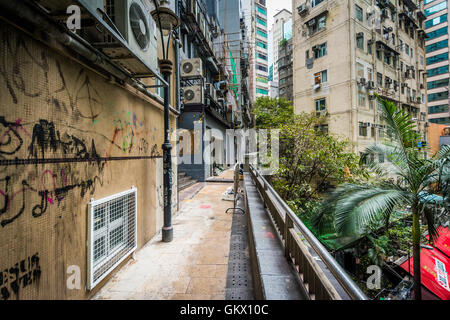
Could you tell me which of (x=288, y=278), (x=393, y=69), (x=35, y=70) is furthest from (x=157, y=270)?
(x=393, y=69)

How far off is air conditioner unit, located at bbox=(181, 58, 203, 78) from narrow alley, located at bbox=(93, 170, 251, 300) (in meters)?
8.90

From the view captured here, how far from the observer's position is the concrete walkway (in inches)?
123

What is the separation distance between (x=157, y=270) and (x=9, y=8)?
3840 millimetres

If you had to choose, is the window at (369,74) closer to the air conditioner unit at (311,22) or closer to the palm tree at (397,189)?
the air conditioner unit at (311,22)

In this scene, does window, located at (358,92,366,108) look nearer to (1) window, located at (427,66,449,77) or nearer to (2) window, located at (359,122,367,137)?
(2) window, located at (359,122,367,137)

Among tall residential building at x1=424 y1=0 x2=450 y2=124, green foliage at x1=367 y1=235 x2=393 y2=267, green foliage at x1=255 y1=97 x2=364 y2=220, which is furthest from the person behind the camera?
tall residential building at x1=424 y1=0 x2=450 y2=124

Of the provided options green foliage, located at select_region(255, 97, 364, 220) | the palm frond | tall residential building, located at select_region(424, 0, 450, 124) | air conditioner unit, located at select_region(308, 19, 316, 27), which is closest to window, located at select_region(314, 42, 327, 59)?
air conditioner unit, located at select_region(308, 19, 316, 27)

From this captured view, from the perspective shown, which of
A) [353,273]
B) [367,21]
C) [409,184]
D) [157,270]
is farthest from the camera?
[367,21]

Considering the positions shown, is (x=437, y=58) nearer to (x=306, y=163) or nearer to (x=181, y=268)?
(x=306, y=163)

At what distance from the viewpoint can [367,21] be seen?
2245 cm

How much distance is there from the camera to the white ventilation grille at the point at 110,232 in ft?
9.66

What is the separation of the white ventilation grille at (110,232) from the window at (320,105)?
22.7 metres

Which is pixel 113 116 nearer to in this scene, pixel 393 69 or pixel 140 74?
pixel 140 74

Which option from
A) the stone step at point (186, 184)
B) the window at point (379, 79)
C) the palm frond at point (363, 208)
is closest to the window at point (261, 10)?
the window at point (379, 79)
